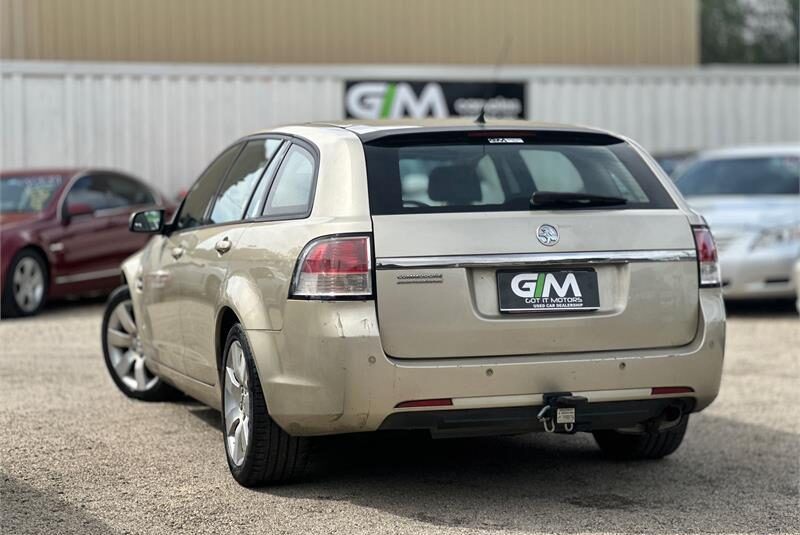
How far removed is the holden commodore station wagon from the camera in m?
5.37

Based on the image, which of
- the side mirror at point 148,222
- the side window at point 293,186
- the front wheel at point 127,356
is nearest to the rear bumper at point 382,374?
the side window at point 293,186

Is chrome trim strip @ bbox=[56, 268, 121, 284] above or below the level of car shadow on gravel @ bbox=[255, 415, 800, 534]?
below

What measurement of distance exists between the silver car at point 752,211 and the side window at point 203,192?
651 centimetres

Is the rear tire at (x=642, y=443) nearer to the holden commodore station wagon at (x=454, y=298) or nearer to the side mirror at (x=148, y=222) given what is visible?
the holden commodore station wagon at (x=454, y=298)

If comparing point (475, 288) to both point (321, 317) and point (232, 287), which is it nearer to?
point (321, 317)

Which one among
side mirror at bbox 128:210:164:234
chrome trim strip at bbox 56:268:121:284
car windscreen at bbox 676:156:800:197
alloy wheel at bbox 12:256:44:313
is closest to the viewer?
side mirror at bbox 128:210:164:234

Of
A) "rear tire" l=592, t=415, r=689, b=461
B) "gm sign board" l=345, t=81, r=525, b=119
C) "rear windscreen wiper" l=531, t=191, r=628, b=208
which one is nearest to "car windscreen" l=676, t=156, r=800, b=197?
"gm sign board" l=345, t=81, r=525, b=119

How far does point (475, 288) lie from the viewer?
5.46 meters

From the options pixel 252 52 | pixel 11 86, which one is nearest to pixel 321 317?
pixel 11 86

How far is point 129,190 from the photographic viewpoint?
14.8 m

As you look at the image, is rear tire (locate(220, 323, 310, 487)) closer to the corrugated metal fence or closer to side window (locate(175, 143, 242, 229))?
side window (locate(175, 143, 242, 229))

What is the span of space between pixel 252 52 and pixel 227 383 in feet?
52.9

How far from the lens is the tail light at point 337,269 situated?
535 centimetres

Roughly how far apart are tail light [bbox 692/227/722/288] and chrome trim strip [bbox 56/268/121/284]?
867cm
